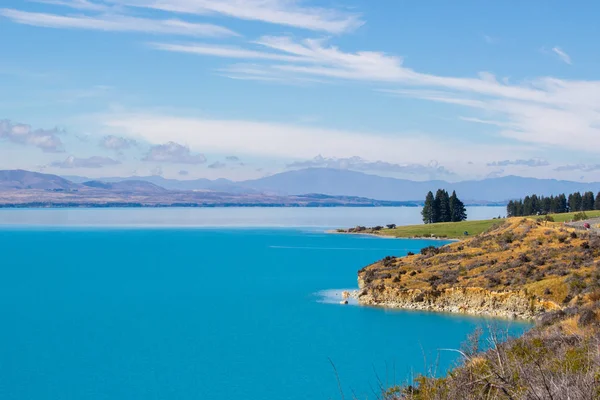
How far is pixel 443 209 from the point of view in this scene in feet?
424

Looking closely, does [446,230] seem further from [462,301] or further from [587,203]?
[462,301]

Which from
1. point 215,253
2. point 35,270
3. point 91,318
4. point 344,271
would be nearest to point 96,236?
point 215,253

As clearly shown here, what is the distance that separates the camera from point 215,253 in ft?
282

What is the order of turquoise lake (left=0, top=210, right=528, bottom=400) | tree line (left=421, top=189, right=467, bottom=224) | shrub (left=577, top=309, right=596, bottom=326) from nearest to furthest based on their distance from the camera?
shrub (left=577, top=309, right=596, bottom=326), turquoise lake (left=0, top=210, right=528, bottom=400), tree line (left=421, top=189, right=467, bottom=224)

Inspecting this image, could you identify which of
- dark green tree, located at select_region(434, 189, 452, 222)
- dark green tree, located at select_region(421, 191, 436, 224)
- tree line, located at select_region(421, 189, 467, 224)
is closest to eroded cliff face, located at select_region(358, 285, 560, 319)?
tree line, located at select_region(421, 189, 467, 224)

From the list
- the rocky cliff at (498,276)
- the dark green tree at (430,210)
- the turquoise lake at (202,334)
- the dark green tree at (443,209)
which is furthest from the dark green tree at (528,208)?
the rocky cliff at (498,276)

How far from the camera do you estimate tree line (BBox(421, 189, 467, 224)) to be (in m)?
128

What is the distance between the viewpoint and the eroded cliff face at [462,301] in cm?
3628

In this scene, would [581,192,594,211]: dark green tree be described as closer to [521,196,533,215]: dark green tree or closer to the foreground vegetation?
[521,196,533,215]: dark green tree

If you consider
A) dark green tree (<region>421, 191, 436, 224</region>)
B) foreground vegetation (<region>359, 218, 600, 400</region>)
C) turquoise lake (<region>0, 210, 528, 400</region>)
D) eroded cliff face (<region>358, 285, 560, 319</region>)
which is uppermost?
dark green tree (<region>421, 191, 436, 224</region>)

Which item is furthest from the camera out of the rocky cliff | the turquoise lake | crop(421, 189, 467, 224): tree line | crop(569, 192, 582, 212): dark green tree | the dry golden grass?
crop(421, 189, 467, 224): tree line

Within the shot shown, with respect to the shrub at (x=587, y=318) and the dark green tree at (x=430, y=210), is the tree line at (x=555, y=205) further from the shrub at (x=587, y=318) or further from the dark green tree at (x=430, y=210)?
the shrub at (x=587, y=318)

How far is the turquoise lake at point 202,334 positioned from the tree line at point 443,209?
6257cm

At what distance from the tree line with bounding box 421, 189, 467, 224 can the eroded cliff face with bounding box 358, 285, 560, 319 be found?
3455 inches
